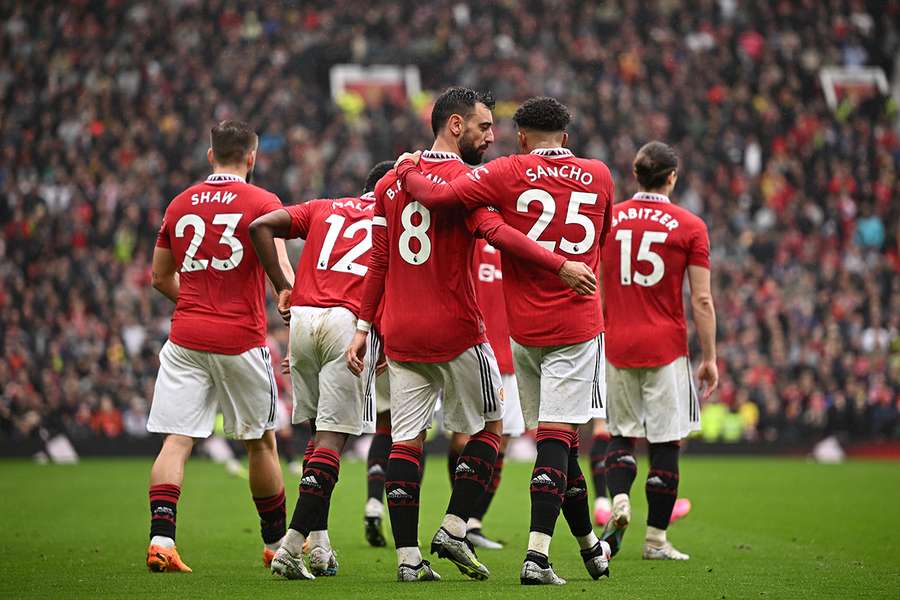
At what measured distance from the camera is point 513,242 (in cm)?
667

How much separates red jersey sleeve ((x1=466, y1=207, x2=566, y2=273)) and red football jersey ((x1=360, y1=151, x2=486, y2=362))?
18cm

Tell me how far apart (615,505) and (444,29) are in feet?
77.4

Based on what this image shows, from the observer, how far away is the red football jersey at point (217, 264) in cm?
753

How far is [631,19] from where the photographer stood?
31.7 metres

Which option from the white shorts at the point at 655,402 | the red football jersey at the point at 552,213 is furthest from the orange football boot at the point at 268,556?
the white shorts at the point at 655,402

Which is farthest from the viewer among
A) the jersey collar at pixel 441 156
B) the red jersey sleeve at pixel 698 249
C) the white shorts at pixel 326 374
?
the red jersey sleeve at pixel 698 249

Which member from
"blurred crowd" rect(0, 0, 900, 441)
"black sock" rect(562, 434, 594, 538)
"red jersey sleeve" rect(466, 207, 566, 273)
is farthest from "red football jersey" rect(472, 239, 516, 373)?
"blurred crowd" rect(0, 0, 900, 441)

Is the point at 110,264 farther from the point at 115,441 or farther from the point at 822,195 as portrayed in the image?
the point at 822,195

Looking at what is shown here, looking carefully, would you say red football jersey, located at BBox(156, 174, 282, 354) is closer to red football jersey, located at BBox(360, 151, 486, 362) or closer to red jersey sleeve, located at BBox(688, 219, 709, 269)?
red football jersey, located at BBox(360, 151, 486, 362)

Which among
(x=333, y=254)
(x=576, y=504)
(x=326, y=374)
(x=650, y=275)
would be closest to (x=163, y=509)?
(x=326, y=374)

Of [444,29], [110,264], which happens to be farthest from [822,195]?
[110,264]

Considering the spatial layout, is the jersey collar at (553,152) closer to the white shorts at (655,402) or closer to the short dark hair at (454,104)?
the short dark hair at (454,104)

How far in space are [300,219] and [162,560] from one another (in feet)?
6.80

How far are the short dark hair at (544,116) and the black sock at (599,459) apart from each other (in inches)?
130
